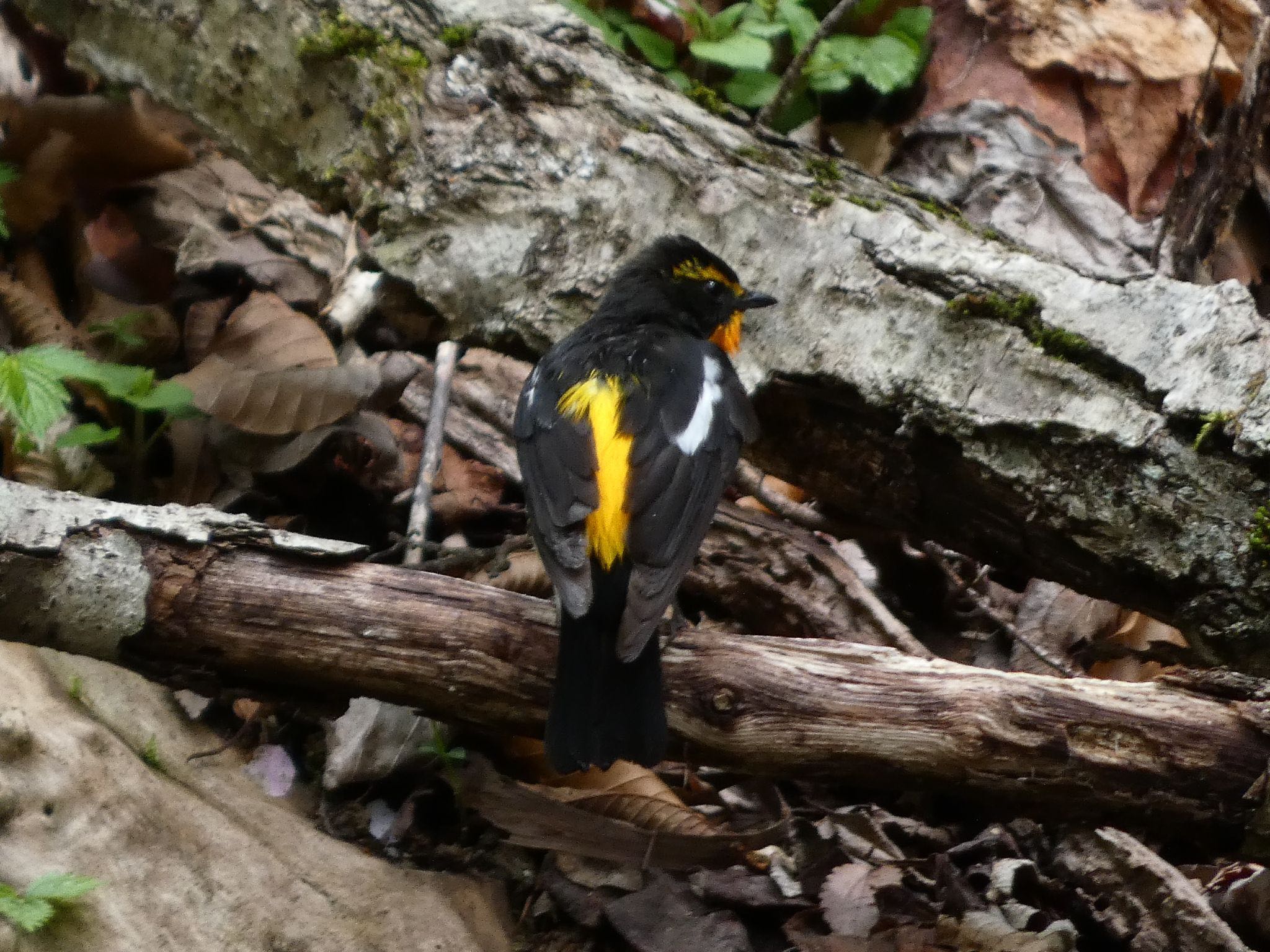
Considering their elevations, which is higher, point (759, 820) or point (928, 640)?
point (928, 640)

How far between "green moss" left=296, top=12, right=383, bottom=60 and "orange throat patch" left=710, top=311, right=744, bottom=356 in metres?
1.38

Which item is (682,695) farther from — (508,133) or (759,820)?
(508,133)

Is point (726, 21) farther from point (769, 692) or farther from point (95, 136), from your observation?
point (769, 692)

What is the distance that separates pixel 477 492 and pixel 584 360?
3.54 ft

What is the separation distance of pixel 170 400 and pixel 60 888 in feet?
6.12

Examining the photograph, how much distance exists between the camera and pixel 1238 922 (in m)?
2.99

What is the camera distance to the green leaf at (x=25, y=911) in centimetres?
205

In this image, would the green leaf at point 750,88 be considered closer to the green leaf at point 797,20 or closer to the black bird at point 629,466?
the green leaf at point 797,20

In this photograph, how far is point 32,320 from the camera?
13.9 ft

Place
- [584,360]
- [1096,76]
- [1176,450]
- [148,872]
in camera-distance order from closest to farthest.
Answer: [148,872], [1176,450], [584,360], [1096,76]

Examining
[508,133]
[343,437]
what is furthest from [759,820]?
[508,133]

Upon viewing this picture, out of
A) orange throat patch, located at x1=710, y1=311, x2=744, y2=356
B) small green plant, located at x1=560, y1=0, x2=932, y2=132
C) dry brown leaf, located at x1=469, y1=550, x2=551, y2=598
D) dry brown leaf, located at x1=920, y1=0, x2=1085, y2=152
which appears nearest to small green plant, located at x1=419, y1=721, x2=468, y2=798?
dry brown leaf, located at x1=469, y1=550, x2=551, y2=598

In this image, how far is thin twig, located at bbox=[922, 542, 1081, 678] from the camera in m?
3.53

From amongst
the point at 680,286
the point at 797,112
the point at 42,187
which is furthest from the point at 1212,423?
the point at 42,187
